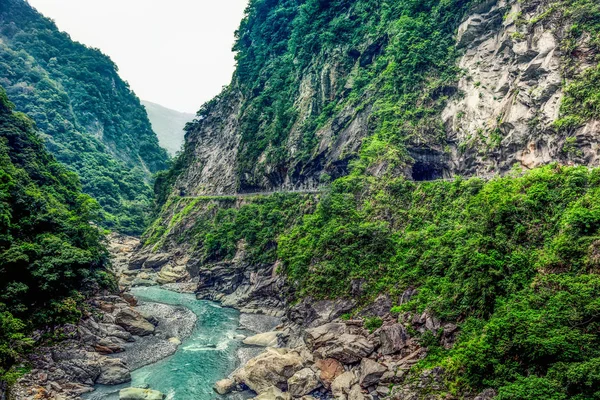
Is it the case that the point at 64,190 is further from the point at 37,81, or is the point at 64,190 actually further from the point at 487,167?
the point at 37,81

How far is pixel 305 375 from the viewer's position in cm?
2506

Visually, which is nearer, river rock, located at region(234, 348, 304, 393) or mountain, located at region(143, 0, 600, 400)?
mountain, located at region(143, 0, 600, 400)

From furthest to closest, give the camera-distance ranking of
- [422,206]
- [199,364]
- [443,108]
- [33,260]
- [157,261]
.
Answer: [157,261] < [443,108] < [422,206] < [199,364] < [33,260]

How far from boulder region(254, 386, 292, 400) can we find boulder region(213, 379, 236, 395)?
2927 mm

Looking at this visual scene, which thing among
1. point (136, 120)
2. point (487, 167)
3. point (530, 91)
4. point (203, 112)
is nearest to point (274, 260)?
point (487, 167)

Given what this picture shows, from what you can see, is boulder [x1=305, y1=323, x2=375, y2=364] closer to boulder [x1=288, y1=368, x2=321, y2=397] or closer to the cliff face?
boulder [x1=288, y1=368, x2=321, y2=397]

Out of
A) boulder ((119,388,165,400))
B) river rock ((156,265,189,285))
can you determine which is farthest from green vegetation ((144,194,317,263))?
boulder ((119,388,165,400))

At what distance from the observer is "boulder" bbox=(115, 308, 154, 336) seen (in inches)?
1347

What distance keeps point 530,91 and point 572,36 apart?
4977mm

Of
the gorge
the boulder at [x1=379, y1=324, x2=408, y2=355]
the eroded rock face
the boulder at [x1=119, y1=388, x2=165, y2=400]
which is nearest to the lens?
the gorge

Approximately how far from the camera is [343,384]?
925 inches

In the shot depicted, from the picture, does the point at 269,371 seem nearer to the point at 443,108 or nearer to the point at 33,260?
the point at 33,260

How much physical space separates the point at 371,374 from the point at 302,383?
16.6ft

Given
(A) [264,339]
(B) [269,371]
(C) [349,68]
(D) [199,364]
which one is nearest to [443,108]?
(C) [349,68]
